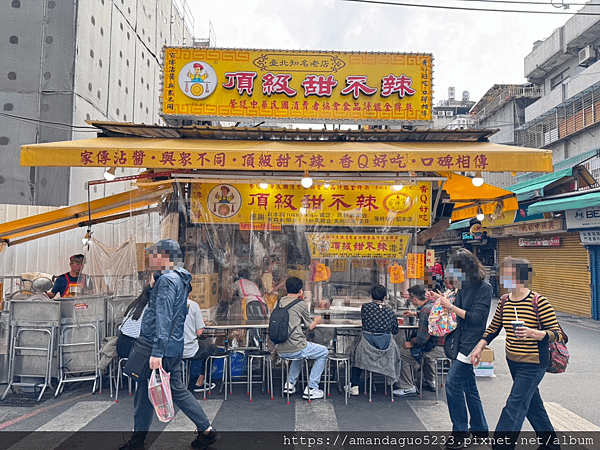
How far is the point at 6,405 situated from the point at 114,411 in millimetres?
1483

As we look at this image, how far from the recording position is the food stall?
17.7 feet

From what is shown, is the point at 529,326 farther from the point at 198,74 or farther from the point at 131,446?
the point at 198,74

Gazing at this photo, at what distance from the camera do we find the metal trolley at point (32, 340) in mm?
5684

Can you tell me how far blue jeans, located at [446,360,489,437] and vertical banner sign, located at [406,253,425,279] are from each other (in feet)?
10.5

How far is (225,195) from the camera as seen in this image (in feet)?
23.2

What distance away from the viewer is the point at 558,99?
19.7 m

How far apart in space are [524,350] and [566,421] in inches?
82.0

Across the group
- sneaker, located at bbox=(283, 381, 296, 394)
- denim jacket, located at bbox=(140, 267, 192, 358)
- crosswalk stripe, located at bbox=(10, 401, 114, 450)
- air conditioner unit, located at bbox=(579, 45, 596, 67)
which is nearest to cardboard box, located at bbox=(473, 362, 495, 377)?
sneaker, located at bbox=(283, 381, 296, 394)

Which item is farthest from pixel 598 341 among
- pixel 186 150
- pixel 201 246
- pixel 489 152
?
pixel 186 150

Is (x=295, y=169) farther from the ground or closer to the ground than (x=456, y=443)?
farther from the ground

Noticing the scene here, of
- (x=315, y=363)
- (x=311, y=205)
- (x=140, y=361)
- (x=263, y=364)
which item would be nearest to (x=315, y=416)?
(x=315, y=363)

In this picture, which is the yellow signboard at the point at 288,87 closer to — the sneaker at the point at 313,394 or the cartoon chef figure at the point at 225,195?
the cartoon chef figure at the point at 225,195

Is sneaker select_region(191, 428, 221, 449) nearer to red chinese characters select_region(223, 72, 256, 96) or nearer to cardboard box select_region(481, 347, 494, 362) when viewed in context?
cardboard box select_region(481, 347, 494, 362)

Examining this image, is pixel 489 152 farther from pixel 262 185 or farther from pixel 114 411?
pixel 114 411
